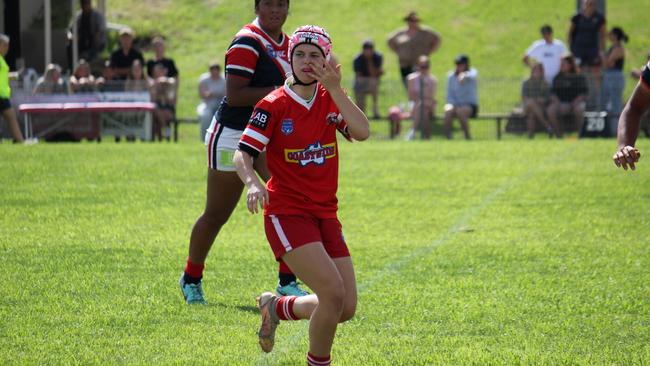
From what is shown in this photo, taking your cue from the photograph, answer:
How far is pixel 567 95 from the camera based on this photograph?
866 inches

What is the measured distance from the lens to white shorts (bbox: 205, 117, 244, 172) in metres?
7.85

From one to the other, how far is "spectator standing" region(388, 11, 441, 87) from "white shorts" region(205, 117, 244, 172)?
16536 mm

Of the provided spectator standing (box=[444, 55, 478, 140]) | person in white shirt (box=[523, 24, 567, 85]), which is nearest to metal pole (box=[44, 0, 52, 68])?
spectator standing (box=[444, 55, 478, 140])

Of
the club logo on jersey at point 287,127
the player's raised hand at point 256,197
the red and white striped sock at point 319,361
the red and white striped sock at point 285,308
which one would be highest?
the club logo on jersey at point 287,127

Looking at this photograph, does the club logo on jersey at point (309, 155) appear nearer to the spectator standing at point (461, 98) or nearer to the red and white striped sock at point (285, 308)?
the red and white striped sock at point (285, 308)

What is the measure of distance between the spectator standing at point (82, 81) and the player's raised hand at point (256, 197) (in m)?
17.2

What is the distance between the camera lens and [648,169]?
52.8 ft

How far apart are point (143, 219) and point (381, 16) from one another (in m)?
26.6

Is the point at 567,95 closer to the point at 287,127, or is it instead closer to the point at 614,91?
the point at 614,91

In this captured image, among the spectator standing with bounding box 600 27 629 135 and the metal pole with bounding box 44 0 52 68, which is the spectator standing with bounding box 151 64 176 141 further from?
the spectator standing with bounding box 600 27 629 135

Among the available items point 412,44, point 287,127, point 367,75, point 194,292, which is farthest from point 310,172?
point 412,44

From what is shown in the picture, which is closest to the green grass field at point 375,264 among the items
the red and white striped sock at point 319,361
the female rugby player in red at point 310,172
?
the red and white striped sock at point 319,361

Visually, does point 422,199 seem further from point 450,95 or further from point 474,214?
point 450,95

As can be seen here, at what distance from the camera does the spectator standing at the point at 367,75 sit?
2359 centimetres
